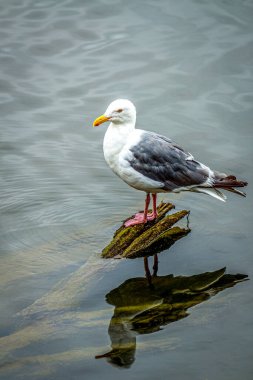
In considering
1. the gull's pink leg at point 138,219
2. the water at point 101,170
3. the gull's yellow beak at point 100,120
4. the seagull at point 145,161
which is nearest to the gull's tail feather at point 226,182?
the seagull at point 145,161

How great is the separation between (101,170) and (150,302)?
3720mm

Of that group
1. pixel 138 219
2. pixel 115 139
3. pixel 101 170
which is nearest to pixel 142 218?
pixel 138 219

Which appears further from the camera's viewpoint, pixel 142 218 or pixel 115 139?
pixel 142 218

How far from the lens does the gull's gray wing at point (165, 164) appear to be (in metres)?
8.03

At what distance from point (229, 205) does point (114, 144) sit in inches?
95.3

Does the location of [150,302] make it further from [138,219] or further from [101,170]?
[101,170]

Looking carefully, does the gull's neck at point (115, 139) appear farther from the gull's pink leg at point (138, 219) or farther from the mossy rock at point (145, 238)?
the mossy rock at point (145, 238)

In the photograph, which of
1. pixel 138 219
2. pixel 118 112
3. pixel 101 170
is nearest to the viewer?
pixel 118 112

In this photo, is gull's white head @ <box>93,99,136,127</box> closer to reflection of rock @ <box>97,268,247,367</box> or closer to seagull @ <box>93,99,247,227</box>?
seagull @ <box>93,99,247,227</box>

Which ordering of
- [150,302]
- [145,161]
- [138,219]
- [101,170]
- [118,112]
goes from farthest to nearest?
1. [101,170]
2. [138,219]
3. [118,112]
4. [145,161]
5. [150,302]

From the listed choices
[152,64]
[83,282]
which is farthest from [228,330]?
[152,64]

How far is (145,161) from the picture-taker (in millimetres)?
8023

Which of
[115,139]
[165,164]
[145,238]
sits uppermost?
[115,139]

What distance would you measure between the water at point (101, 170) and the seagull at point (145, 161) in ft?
2.67
